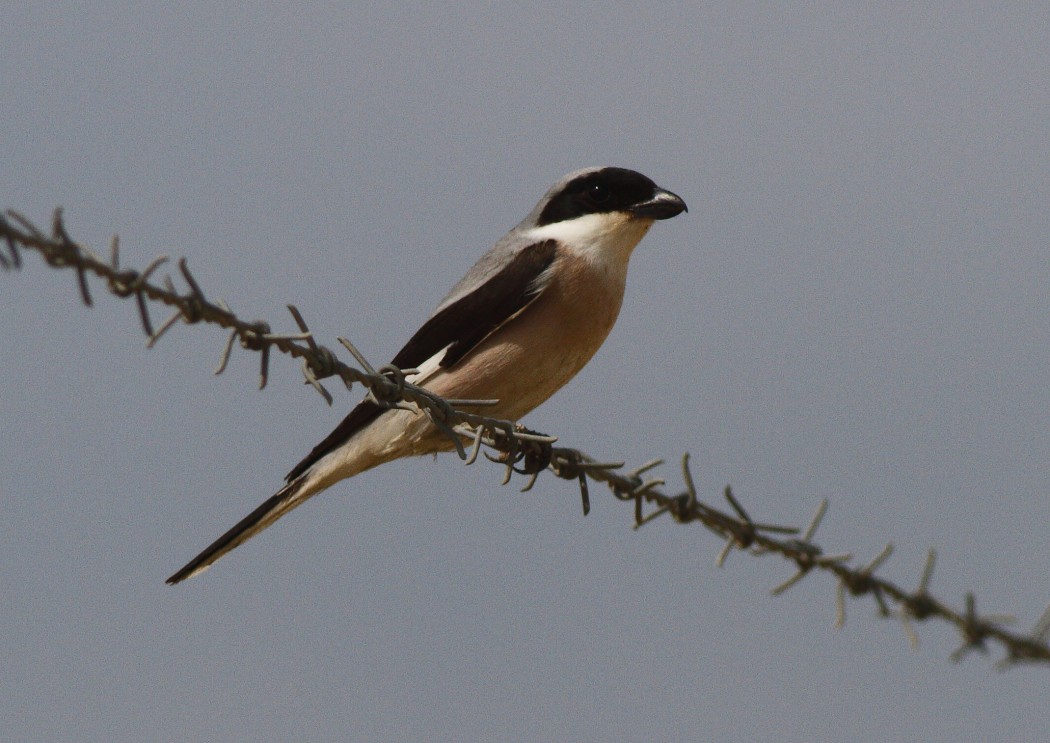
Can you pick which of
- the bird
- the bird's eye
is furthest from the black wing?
the bird's eye

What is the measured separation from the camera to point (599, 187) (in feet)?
19.5

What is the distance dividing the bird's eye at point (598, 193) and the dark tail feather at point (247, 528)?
1.90 meters

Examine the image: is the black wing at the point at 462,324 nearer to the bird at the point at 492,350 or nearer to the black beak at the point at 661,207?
the bird at the point at 492,350

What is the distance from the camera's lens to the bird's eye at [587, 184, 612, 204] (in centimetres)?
591

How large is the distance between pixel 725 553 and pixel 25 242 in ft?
5.05

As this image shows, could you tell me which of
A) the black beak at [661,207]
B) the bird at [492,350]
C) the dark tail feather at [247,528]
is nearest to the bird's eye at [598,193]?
the black beak at [661,207]

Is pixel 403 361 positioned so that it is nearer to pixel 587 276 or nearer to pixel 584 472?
pixel 587 276

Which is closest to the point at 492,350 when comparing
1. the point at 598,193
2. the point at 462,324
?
the point at 462,324

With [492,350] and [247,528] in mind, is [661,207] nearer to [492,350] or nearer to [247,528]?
[492,350]

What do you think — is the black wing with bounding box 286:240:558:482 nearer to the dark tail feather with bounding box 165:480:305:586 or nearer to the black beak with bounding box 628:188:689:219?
the dark tail feather with bounding box 165:480:305:586

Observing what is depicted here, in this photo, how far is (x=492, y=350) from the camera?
5133mm

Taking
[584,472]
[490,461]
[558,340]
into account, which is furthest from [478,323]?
[584,472]

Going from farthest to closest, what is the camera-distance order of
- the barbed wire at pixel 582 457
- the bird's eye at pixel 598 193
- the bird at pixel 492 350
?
the bird's eye at pixel 598 193 < the bird at pixel 492 350 < the barbed wire at pixel 582 457

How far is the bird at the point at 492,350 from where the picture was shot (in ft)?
16.8
